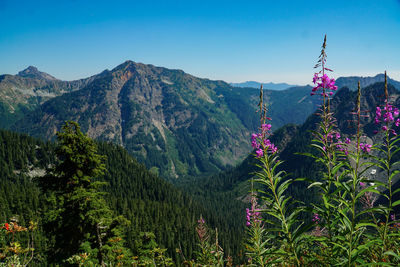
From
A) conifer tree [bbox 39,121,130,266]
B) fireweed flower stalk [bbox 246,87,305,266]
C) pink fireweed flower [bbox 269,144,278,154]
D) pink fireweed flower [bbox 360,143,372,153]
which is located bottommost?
conifer tree [bbox 39,121,130,266]

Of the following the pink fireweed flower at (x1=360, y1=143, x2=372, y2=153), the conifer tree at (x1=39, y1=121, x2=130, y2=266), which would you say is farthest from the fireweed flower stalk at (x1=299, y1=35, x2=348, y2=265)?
the conifer tree at (x1=39, y1=121, x2=130, y2=266)

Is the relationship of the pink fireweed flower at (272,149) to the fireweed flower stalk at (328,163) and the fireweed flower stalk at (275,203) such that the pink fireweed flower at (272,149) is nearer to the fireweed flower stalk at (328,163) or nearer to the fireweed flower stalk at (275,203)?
the fireweed flower stalk at (275,203)

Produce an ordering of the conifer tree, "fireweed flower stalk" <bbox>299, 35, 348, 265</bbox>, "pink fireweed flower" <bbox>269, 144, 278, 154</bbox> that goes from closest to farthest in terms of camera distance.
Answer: "fireweed flower stalk" <bbox>299, 35, 348, 265</bbox>
"pink fireweed flower" <bbox>269, 144, 278, 154</bbox>
the conifer tree

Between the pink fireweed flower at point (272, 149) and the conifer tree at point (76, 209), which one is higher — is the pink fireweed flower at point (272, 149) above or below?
above

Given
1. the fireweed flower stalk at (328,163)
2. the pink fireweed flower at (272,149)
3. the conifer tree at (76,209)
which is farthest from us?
the conifer tree at (76,209)

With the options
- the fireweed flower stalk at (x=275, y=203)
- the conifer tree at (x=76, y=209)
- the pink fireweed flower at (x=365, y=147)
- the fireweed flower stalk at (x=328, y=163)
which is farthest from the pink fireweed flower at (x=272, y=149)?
the conifer tree at (x=76, y=209)

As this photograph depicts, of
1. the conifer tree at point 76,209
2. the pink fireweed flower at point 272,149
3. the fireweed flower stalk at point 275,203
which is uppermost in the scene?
the pink fireweed flower at point 272,149

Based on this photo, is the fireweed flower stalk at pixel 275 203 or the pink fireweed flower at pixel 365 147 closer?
the pink fireweed flower at pixel 365 147

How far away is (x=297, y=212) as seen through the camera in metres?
4.77

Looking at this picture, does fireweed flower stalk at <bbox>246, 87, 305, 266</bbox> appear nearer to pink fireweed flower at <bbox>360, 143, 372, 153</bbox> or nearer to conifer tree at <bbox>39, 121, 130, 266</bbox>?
pink fireweed flower at <bbox>360, 143, 372, 153</bbox>

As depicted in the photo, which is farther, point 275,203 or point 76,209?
point 76,209

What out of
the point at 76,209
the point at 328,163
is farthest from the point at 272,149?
the point at 76,209

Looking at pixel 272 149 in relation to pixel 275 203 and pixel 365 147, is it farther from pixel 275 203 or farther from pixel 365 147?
pixel 365 147

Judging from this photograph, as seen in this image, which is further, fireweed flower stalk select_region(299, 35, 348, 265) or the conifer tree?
the conifer tree
